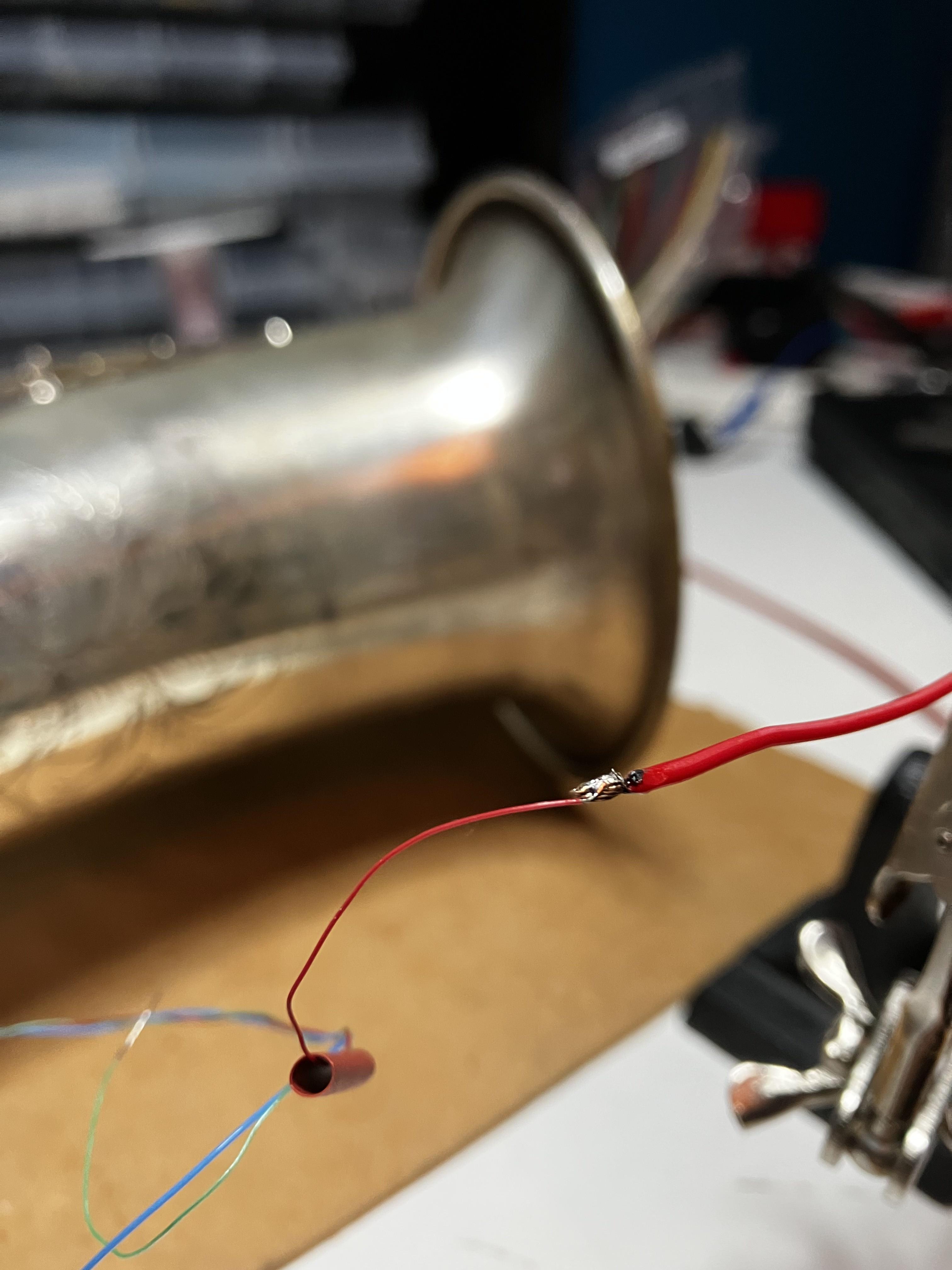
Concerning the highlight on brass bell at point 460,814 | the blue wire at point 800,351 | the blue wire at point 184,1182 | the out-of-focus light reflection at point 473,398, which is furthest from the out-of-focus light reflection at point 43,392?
the blue wire at point 800,351

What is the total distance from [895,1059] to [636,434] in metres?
0.24

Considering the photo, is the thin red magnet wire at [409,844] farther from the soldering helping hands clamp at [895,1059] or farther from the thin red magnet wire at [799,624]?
the thin red magnet wire at [799,624]

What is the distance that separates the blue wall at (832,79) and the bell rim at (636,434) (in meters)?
0.97

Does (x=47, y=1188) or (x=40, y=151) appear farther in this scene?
(x=40, y=151)

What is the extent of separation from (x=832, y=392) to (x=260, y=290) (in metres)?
0.57

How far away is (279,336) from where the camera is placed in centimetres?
46

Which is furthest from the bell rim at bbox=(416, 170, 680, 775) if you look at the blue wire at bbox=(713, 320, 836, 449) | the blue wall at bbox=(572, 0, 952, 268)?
the blue wall at bbox=(572, 0, 952, 268)

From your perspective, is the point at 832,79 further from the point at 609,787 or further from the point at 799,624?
the point at 609,787

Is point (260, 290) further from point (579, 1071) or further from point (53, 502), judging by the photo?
point (579, 1071)

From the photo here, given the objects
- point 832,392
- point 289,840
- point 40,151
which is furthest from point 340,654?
point 40,151

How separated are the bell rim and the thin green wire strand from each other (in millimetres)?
216

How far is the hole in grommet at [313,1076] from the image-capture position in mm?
221

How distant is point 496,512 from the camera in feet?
1.34

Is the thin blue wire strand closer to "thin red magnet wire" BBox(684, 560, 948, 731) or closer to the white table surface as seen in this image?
the white table surface
